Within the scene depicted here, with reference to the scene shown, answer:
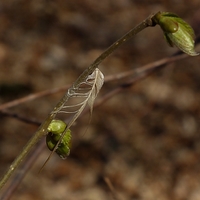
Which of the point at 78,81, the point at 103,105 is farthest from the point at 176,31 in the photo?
the point at 103,105

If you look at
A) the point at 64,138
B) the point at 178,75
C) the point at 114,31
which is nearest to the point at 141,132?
the point at 178,75

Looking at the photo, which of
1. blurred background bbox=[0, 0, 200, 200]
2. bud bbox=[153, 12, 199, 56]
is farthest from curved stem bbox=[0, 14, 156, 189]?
blurred background bbox=[0, 0, 200, 200]

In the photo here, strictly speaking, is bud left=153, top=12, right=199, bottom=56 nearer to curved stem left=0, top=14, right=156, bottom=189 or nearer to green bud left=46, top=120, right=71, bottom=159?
curved stem left=0, top=14, right=156, bottom=189

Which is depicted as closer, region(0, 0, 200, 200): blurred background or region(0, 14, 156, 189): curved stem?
region(0, 14, 156, 189): curved stem

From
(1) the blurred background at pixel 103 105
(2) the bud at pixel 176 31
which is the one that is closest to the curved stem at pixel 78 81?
(2) the bud at pixel 176 31

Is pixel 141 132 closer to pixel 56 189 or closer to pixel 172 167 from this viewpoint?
pixel 172 167
